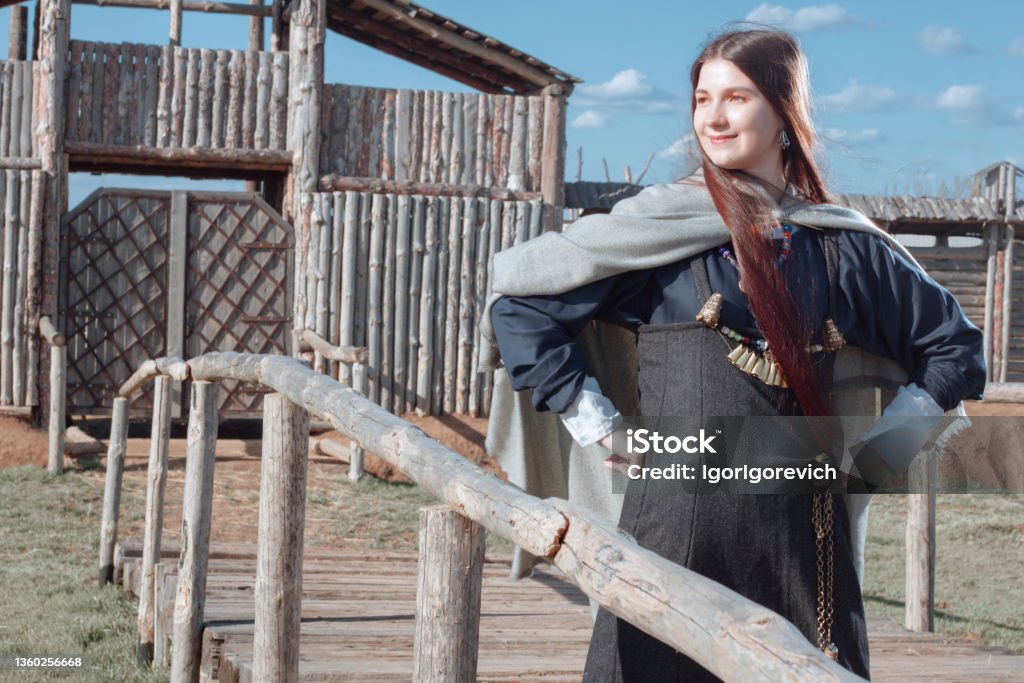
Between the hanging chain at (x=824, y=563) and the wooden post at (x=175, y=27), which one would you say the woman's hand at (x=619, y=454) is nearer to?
the hanging chain at (x=824, y=563)

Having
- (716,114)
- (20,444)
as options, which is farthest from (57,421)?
(716,114)

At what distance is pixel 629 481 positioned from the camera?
242 cm

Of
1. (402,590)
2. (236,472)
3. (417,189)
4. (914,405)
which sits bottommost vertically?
(236,472)

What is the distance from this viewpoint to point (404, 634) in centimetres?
427

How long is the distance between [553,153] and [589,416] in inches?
333

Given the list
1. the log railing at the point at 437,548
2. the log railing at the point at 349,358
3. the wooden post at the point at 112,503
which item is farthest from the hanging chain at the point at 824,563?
the log railing at the point at 349,358

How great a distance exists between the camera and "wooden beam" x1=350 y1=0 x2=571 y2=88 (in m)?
10.4

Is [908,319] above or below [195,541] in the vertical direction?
above

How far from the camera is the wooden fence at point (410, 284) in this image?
10.1 m

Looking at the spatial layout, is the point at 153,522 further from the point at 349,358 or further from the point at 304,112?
the point at 304,112

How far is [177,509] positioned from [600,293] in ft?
21.1

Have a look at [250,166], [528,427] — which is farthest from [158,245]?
[528,427]

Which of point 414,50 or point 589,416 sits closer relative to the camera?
point 589,416

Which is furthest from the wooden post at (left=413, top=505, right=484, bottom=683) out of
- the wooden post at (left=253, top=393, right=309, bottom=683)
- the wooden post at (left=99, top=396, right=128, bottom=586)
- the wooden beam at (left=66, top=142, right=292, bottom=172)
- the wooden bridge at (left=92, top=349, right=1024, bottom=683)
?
the wooden beam at (left=66, top=142, right=292, bottom=172)
